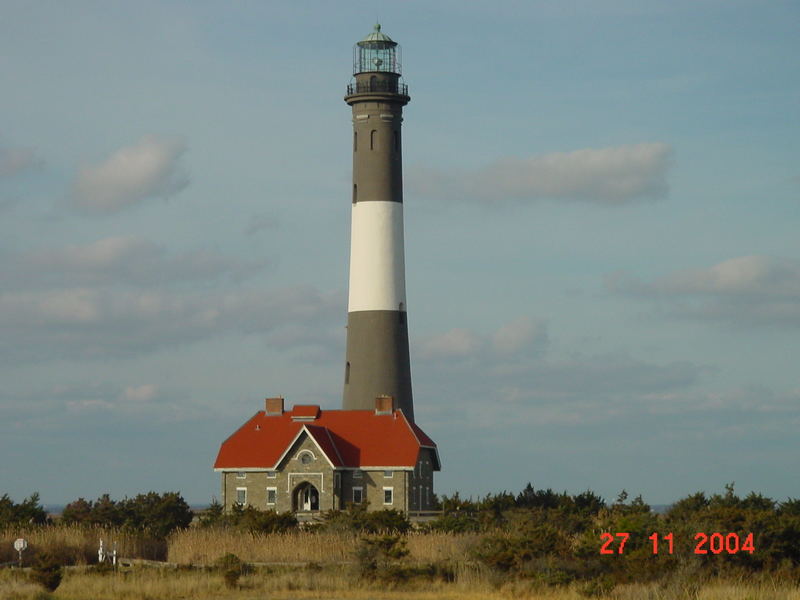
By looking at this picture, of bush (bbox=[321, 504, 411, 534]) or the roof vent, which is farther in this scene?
the roof vent

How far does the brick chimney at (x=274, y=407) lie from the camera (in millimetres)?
59906

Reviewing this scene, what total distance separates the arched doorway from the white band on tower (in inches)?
269

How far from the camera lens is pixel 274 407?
6006 centimetres

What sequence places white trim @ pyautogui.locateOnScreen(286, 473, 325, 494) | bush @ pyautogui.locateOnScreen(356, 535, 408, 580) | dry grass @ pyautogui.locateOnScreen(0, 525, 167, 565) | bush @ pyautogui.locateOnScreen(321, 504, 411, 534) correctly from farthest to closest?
white trim @ pyautogui.locateOnScreen(286, 473, 325, 494) → bush @ pyautogui.locateOnScreen(321, 504, 411, 534) → dry grass @ pyautogui.locateOnScreen(0, 525, 167, 565) → bush @ pyautogui.locateOnScreen(356, 535, 408, 580)

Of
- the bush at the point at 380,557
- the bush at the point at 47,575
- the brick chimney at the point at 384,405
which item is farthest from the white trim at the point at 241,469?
the bush at the point at 47,575

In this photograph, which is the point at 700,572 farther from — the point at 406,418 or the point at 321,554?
the point at 406,418

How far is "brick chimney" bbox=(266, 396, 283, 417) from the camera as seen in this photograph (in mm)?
59906

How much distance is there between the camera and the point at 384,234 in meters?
57.5

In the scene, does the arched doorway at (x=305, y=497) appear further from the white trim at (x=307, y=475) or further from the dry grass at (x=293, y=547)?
the dry grass at (x=293, y=547)

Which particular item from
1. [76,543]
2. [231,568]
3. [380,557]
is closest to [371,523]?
[76,543]

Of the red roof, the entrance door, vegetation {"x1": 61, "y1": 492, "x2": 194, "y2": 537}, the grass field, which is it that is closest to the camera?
the grass field

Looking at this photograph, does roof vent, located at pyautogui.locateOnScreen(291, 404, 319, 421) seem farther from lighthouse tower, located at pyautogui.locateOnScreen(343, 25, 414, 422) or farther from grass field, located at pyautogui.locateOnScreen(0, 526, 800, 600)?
grass field, located at pyautogui.locateOnScreen(0, 526, 800, 600)

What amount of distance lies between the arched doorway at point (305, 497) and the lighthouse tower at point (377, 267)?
3.83 metres
